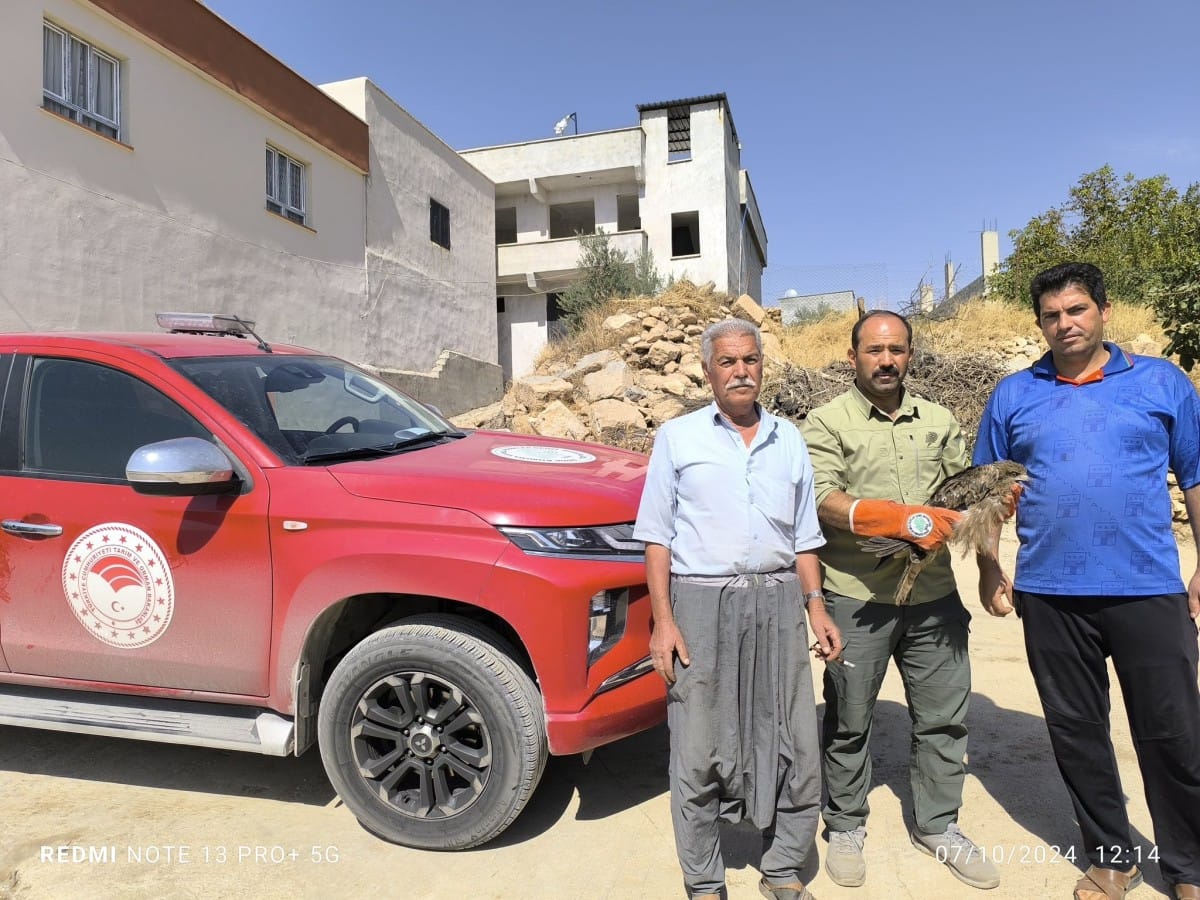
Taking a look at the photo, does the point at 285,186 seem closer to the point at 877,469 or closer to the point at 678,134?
the point at 678,134

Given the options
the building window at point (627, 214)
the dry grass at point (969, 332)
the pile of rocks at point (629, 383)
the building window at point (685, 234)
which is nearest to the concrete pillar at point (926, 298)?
the dry grass at point (969, 332)

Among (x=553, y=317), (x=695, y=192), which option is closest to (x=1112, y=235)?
(x=695, y=192)

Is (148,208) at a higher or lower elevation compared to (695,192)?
lower

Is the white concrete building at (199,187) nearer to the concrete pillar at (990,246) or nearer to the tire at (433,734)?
the tire at (433,734)

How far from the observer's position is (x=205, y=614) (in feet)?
9.64

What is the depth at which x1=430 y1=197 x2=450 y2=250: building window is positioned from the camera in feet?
64.6

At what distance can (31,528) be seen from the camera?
3.12 m

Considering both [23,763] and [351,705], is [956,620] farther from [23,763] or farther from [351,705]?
[23,763]

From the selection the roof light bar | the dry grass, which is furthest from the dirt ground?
the dry grass

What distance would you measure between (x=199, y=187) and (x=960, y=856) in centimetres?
1306

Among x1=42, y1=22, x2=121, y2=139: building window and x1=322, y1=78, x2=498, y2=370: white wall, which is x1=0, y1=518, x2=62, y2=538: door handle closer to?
x1=42, y1=22, x2=121, y2=139: building window

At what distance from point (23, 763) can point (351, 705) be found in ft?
6.58

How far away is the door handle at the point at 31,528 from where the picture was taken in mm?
3090

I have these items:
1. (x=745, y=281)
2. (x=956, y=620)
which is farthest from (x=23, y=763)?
(x=745, y=281)
